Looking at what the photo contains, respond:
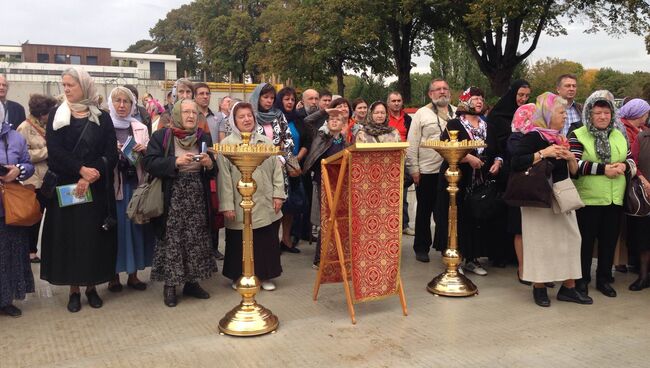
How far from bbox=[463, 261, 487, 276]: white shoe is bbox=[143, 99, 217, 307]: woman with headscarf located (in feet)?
8.56

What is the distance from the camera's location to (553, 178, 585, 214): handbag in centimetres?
427

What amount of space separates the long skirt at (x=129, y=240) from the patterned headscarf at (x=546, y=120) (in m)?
3.38

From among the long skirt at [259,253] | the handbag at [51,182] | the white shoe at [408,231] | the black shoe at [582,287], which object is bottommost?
the white shoe at [408,231]

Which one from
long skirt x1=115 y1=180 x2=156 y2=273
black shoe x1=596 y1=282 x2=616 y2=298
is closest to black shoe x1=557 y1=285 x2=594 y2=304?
black shoe x1=596 y1=282 x2=616 y2=298

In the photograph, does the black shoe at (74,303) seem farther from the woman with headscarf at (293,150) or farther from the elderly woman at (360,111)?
the elderly woman at (360,111)

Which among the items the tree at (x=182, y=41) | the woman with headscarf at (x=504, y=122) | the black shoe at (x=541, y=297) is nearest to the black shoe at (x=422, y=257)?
the woman with headscarf at (x=504, y=122)

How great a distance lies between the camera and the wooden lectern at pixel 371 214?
398 cm

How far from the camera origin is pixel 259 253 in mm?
4887

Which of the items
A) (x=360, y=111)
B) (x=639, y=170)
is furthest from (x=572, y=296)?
(x=360, y=111)

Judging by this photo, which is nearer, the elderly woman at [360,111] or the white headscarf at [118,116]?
the white headscarf at [118,116]

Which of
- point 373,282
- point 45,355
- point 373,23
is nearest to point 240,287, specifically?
point 373,282

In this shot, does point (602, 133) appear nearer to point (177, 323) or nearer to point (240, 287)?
point (240, 287)

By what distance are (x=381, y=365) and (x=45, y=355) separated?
214cm

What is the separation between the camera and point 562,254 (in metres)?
4.47
